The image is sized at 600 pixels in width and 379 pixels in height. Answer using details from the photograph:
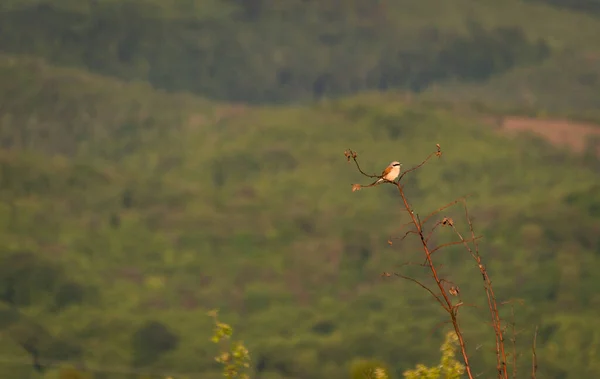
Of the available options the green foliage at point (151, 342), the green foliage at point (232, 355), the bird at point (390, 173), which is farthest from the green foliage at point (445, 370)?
the green foliage at point (151, 342)

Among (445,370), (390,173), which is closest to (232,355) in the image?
(445,370)

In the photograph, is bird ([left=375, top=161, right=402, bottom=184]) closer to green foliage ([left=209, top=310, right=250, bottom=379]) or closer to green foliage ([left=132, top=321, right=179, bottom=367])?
green foliage ([left=209, top=310, right=250, bottom=379])

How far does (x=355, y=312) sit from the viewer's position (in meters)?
186

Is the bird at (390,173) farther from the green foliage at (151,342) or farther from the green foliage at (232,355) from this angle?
the green foliage at (151,342)

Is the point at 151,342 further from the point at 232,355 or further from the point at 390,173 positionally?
the point at 390,173

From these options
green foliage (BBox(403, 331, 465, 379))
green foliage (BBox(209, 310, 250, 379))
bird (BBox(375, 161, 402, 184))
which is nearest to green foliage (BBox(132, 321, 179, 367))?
green foliage (BBox(403, 331, 465, 379))

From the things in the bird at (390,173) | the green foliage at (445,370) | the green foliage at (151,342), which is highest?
the green foliage at (151,342)

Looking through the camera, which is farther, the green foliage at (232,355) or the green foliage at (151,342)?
the green foliage at (151,342)

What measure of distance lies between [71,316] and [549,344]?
196 feet

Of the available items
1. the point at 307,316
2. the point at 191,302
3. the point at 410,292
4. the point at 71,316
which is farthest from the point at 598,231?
the point at 71,316

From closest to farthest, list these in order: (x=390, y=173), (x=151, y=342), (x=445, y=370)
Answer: (x=390, y=173), (x=445, y=370), (x=151, y=342)

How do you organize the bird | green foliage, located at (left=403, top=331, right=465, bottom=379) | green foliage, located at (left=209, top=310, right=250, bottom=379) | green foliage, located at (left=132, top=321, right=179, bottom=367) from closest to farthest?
1. the bird
2. green foliage, located at (left=209, top=310, right=250, bottom=379)
3. green foliage, located at (left=403, top=331, right=465, bottom=379)
4. green foliage, located at (left=132, top=321, right=179, bottom=367)

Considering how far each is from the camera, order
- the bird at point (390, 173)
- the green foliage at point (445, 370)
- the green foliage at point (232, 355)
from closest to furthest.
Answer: the bird at point (390, 173), the green foliage at point (232, 355), the green foliage at point (445, 370)

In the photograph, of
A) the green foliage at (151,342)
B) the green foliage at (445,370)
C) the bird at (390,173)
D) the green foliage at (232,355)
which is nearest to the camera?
the bird at (390,173)
